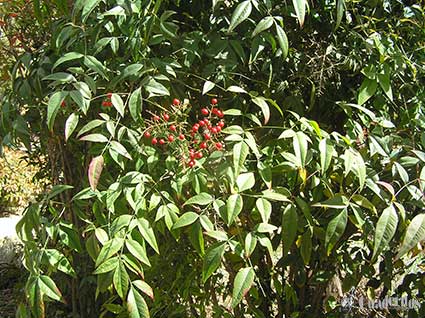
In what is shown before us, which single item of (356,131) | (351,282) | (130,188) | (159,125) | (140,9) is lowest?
(351,282)

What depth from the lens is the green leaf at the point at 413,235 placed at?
4.60 feet

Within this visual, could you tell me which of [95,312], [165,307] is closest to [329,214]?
[165,307]

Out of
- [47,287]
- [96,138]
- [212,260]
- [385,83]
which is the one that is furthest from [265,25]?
[47,287]

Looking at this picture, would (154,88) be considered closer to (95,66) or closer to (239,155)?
(95,66)

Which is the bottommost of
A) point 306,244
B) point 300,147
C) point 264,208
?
point 306,244

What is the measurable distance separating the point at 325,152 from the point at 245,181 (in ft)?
0.78

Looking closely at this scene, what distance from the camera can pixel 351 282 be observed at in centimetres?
229

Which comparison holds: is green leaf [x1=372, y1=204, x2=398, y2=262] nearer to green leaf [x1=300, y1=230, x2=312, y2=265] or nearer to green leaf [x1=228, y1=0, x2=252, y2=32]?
green leaf [x1=300, y1=230, x2=312, y2=265]

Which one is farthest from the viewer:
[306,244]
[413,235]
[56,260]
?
[306,244]

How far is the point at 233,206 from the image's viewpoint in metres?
1.50

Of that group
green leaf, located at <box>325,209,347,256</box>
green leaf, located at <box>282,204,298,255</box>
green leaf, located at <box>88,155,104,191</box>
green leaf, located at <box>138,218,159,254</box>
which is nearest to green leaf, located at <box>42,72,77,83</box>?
green leaf, located at <box>88,155,104,191</box>

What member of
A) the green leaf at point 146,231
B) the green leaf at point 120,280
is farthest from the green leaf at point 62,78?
the green leaf at point 120,280

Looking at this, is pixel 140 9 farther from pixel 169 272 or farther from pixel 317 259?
pixel 317 259

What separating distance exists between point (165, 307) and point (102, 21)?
45.6 inches
